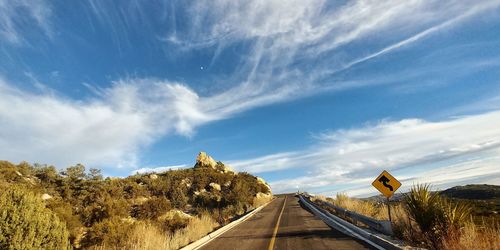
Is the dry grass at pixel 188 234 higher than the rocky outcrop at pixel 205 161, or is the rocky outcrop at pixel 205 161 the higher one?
the rocky outcrop at pixel 205 161

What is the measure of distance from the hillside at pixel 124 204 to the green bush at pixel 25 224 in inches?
3.0

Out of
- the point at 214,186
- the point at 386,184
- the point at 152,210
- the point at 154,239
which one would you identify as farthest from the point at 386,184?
the point at 214,186

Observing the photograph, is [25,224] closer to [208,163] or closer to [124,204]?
[124,204]

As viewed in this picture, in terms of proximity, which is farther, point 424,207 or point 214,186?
point 214,186

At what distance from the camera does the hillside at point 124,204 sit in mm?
16375

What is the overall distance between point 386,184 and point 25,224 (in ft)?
40.5

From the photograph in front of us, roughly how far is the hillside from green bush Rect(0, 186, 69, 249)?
0.08 meters

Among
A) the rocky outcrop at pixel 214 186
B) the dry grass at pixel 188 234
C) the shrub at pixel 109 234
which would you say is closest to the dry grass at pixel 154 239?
the dry grass at pixel 188 234

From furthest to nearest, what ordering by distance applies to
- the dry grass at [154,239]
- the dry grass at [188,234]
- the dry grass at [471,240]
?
the dry grass at [188,234] < the dry grass at [154,239] < the dry grass at [471,240]

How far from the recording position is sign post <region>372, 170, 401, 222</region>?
13259mm

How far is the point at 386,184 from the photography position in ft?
44.3

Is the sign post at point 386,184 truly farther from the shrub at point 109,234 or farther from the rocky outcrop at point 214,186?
the rocky outcrop at point 214,186

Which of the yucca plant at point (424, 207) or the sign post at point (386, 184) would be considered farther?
the sign post at point (386, 184)

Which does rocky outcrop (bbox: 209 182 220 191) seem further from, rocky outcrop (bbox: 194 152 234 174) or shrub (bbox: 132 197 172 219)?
rocky outcrop (bbox: 194 152 234 174)
